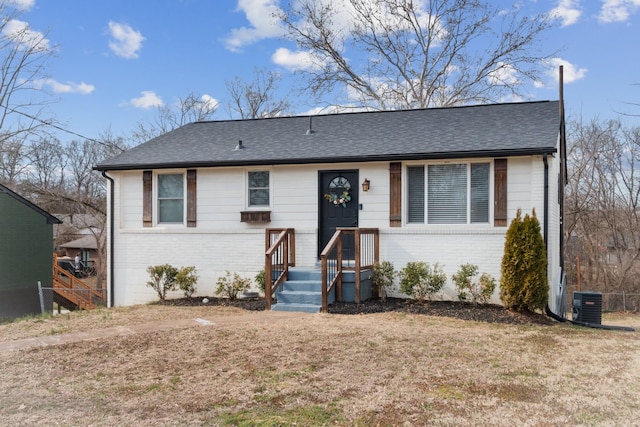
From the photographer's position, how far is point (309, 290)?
10305 millimetres

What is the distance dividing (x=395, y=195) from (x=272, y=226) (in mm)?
2775

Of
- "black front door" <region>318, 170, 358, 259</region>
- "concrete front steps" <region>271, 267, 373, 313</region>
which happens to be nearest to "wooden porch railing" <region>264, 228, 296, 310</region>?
"concrete front steps" <region>271, 267, 373, 313</region>

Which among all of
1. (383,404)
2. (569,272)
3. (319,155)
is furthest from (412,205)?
(569,272)

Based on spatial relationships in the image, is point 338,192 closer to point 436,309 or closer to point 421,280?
point 421,280

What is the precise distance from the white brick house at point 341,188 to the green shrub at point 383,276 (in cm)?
28

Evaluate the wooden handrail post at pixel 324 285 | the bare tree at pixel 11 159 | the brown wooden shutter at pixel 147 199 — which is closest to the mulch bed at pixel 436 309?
the wooden handrail post at pixel 324 285

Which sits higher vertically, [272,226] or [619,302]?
[272,226]

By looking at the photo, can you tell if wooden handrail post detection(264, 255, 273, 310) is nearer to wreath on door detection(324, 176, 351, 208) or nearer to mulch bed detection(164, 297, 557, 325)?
mulch bed detection(164, 297, 557, 325)

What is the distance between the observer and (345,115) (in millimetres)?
14211

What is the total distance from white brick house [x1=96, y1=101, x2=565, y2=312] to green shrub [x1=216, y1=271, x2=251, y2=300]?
0.29 metres

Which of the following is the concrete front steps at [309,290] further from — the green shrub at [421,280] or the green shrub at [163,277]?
the green shrub at [163,277]

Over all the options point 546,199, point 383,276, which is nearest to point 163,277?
point 383,276

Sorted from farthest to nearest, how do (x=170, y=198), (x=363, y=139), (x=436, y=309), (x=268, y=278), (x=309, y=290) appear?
(x=170, y=198)
(x=363, y=139)
(x=309, y=290)
(x=268, y=278)
(x=436, y=309)

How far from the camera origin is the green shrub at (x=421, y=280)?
34.3ft
